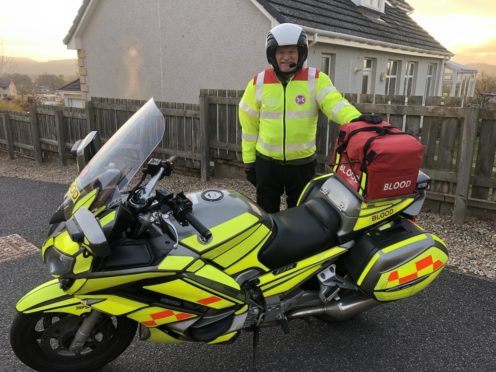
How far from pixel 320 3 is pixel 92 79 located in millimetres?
7492

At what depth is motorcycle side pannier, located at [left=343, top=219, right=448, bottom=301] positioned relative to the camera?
243cm

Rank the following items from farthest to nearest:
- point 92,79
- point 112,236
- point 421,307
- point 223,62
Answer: point 92,79 < point 223,62 < point 421,307 < point 112,236

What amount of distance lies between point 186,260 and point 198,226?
0.60ft

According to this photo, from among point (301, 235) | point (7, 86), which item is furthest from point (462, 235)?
point (7, 86)

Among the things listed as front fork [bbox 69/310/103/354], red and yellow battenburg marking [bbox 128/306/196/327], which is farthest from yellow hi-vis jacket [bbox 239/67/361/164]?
front fork [bbox 69/310/103/354]

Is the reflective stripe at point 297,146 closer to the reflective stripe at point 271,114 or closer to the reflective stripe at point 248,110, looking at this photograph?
the reflective stripe at point 271,114

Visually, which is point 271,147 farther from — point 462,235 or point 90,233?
point 462,235

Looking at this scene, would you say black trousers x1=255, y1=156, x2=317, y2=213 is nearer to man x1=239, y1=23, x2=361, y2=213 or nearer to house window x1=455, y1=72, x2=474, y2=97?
man x1=239, y1=23, x2=361, y2=213

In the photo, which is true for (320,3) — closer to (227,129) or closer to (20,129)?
(227,129)

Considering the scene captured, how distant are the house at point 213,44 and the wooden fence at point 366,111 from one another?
307 cm

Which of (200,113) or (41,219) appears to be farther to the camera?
(200,113)

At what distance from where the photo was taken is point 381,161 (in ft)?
7.61

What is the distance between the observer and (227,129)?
6.81m

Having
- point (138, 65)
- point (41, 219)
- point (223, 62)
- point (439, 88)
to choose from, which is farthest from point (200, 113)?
point (439, 88)
